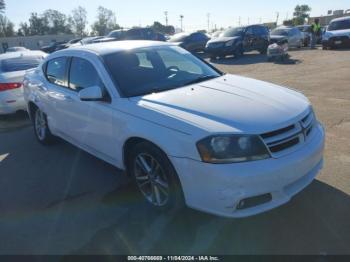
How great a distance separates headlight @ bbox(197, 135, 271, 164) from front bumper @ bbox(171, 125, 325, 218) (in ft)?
0.20

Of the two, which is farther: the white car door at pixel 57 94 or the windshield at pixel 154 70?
the white car door at pixel 57 94

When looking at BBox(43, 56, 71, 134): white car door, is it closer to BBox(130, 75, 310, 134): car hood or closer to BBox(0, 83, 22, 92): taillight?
BBox(130, 75, 310, 134): car hood

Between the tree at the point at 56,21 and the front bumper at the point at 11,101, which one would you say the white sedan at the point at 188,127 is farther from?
the tree at the point at 56,21

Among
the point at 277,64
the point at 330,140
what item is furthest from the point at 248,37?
the point at 330,140

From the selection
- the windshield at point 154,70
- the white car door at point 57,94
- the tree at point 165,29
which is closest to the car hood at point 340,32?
the windshield at point 154,70

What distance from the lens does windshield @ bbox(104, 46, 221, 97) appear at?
3914 millimetres

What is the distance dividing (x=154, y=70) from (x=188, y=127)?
1.56 meters

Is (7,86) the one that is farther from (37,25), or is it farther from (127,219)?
(37,25)

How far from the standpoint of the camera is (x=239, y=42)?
746 inches

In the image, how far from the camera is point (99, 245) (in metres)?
3.23

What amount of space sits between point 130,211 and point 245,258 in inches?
54.5

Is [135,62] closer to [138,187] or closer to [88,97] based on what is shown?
[88,97]

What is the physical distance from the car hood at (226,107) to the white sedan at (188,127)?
10 millimetres

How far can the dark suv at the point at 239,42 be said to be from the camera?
736 inches
